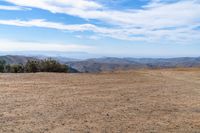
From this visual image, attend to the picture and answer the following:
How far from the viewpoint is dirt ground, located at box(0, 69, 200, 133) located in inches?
405

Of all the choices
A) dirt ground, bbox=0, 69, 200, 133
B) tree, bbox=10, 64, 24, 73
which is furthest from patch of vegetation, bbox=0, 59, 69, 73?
dirt ground, bbox=0, 69, 200, 133

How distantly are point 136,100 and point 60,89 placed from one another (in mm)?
4253

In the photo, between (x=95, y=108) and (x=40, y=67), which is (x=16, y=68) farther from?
(x=95, y=108)

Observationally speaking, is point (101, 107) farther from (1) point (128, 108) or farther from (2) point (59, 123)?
(2) point (59, 123)

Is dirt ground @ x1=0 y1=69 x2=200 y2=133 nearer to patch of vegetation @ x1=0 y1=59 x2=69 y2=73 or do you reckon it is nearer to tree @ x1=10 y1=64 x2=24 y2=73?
patch of vegetation @ x1=0 y1=59 x2=69 y2=73

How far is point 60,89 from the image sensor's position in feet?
59.6

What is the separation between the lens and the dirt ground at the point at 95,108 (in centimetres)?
1028

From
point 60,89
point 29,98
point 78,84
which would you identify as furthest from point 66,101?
point 78,84

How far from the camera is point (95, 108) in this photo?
1304cm

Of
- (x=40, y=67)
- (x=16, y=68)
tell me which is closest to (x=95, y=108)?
(x=40, y=67)

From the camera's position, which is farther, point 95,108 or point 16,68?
point 16,68

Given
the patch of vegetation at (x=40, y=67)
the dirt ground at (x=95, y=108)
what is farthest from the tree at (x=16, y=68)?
the dirt ground at (x=95, y=108)

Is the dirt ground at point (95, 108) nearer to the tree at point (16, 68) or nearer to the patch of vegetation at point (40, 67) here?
the patch of vegetation at point (40, 67)

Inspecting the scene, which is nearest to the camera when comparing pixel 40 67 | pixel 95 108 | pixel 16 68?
pixel 95 108
